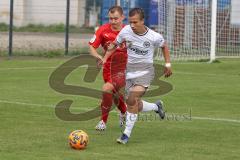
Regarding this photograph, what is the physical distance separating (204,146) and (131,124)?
108cm

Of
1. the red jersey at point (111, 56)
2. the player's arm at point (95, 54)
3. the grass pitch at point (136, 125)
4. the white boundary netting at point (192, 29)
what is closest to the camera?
the grass pitch at point (136, 125)

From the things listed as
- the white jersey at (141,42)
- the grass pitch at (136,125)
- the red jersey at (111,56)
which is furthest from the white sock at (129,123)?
the red jersey at (111,56)

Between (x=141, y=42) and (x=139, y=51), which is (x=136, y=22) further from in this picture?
(x=139, y=51)

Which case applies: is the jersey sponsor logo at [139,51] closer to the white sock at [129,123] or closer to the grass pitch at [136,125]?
the white sock at [129,123]

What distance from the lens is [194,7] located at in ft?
95.3

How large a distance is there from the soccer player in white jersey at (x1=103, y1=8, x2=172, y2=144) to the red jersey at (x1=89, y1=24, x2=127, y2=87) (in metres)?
0.87

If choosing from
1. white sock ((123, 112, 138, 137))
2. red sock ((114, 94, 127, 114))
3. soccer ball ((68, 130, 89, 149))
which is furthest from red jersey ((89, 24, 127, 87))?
soccer ball ((68, 130, 89, 149))

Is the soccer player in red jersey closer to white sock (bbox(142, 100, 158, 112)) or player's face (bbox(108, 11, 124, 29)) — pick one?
player's face (bbox(108, 11, 124, 29))

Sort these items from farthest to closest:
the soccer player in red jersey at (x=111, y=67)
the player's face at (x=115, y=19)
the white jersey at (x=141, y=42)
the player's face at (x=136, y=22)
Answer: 1. the soccer player in red jersey at (x=111, y=67)
2. the player's face at (x=115, y=19)
3. the white jersey at (x=141, y=42)
4. the player's face at (x=136, y=22)

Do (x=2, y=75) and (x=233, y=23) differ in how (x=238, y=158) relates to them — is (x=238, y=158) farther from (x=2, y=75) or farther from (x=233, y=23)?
(x=233, y=23)

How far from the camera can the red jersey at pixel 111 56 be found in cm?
1287

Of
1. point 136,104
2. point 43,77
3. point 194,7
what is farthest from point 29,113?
point 194,7

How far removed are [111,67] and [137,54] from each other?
1280mm

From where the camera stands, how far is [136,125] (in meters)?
13.1
